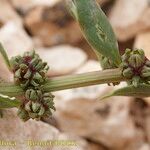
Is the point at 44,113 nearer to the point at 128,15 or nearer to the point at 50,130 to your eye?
the point at 50,130

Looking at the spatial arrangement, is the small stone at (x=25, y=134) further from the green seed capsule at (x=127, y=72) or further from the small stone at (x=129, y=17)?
the small stone at (x=129, y=17)

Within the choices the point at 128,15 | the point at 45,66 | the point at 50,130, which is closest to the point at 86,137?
the point at 128,15

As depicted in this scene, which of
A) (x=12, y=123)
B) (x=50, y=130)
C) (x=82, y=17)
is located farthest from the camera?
(x=50, y=130)

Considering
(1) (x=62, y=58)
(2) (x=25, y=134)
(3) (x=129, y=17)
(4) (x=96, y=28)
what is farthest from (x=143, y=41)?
(4) (x=96, y=28)

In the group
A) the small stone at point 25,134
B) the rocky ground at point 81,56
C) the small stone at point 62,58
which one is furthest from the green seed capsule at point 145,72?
the small stone at point 62,58

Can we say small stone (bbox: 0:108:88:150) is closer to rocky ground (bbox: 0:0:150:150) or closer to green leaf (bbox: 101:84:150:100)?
green leaf (bbox: 101:84:150:100)

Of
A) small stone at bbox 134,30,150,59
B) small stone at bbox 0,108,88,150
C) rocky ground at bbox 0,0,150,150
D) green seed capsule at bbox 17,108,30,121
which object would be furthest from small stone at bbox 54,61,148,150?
green seed capsule at bbox 17,108,30,121
